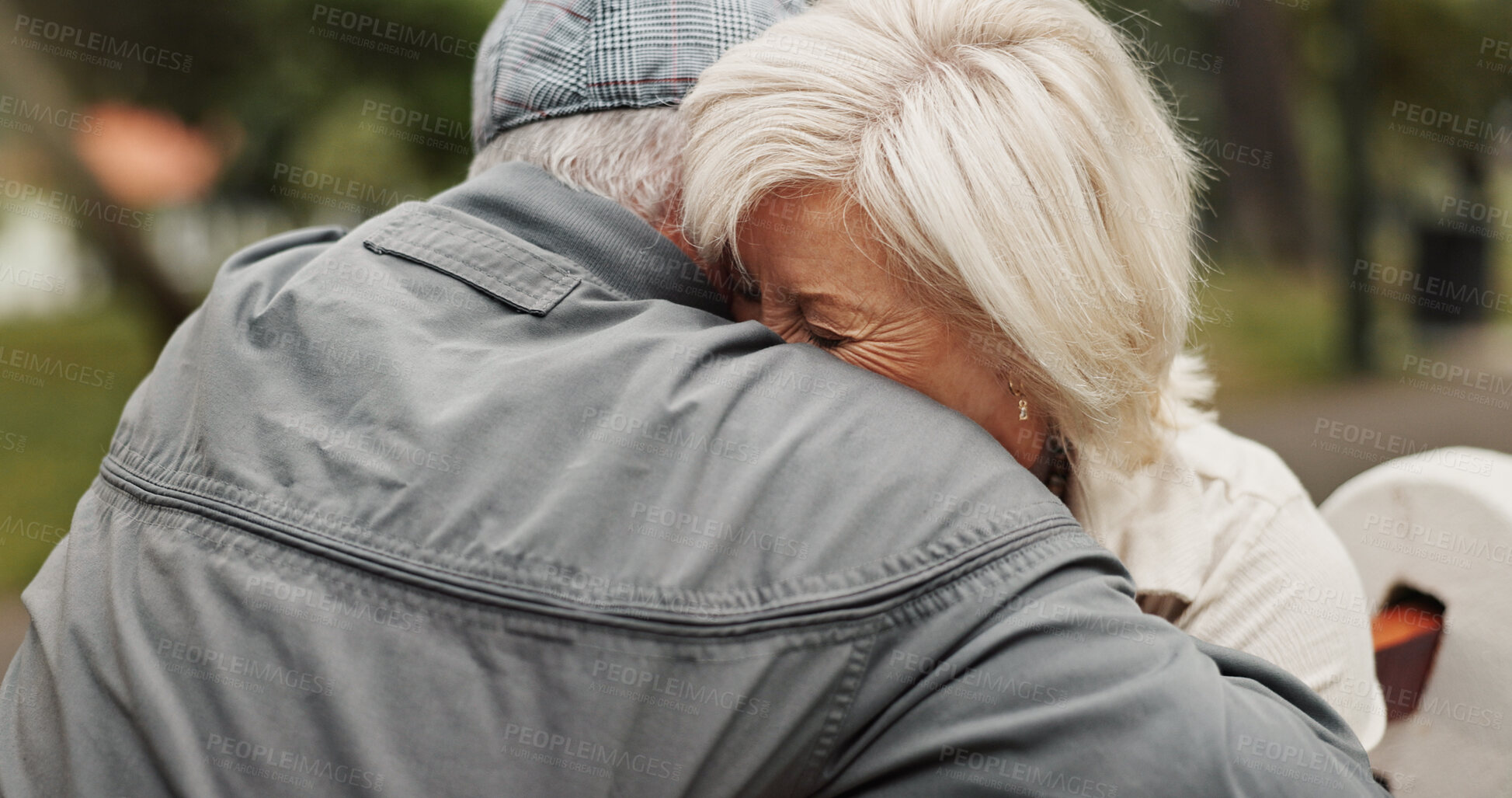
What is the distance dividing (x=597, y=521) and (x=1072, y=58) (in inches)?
41.3

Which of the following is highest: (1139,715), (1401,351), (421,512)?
(421,512)

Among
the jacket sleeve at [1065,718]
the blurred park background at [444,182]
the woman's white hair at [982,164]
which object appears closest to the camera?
the jacket sleeve at [1065,718]

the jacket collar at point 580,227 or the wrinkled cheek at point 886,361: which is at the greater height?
the jacket collar at point 580,227

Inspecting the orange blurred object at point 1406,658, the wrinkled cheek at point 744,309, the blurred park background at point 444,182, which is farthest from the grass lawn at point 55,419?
the orange blurred object at point 1406,658

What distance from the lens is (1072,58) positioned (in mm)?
1526

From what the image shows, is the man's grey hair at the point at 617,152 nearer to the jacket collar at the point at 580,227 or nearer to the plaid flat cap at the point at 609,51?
the plaid flat cap at the point at 609,51

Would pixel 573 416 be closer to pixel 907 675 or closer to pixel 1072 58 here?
pixel 907 675

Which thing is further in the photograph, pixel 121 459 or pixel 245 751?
pixel 121 459

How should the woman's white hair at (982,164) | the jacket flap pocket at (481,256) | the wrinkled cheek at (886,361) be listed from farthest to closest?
the wrinkled cheek at (886,361) → the woman's white hair at (982,164) → the jacket flap pocket at (481,256)

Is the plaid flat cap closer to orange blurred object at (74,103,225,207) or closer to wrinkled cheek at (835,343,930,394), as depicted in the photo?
wrinkled cheek at (835,343,930,394)

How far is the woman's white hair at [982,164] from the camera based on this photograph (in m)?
1.41

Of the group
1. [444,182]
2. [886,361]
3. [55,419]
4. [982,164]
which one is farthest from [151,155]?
[982,164]

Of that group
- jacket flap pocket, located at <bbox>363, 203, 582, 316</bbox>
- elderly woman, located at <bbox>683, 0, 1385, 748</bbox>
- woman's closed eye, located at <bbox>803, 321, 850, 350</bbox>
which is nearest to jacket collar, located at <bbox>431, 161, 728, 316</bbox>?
jacket flap pocket, located at <bbox>363, 203, 582, 316</bbox>

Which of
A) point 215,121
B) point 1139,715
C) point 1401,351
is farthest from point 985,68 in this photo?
point 1401,351
